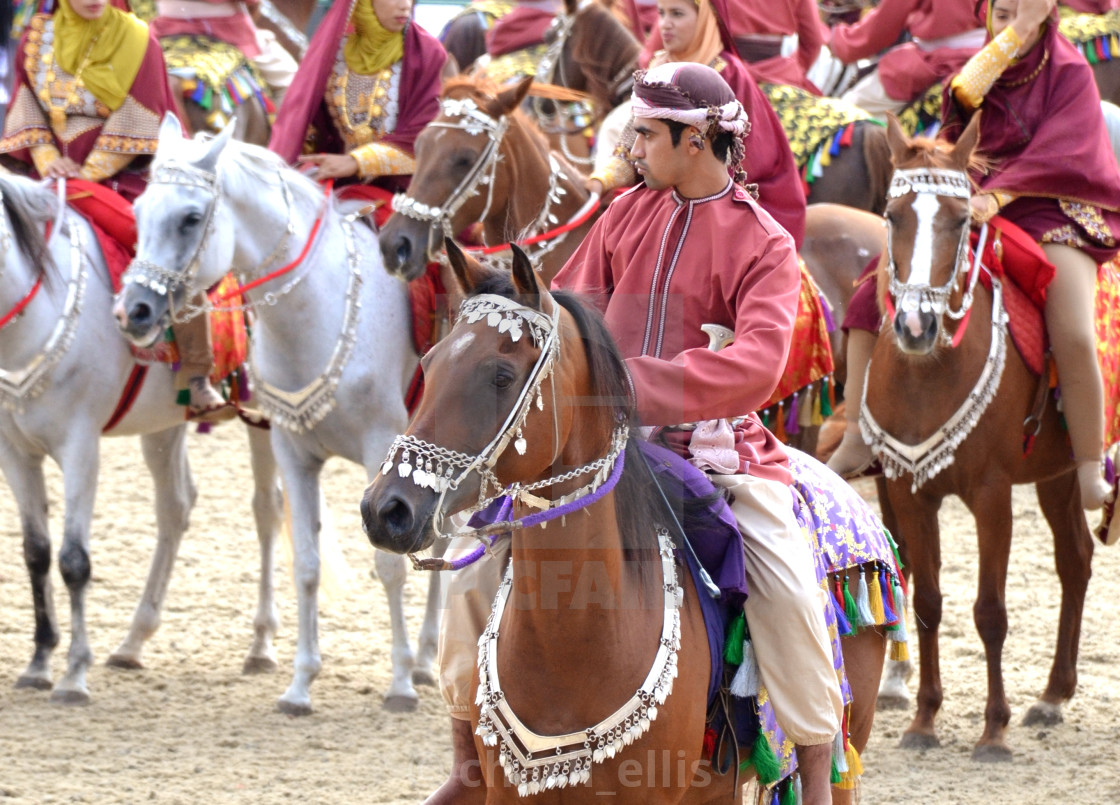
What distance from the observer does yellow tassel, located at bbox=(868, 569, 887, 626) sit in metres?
3.22

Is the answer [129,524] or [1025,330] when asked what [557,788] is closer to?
[1025,330]

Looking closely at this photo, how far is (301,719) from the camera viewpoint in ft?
17.6

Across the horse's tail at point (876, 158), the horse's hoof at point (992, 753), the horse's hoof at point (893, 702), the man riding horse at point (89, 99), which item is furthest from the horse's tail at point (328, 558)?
the horse's tail at point (876, 158)

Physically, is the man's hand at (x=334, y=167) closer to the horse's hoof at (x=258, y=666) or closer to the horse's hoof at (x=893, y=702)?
the horse's hoof at (x=258, y=666)

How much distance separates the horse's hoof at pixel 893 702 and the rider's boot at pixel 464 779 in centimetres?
302

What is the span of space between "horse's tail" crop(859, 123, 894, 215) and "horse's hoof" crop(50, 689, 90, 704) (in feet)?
14.9

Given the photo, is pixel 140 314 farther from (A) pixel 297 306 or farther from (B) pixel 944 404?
(B) pixel 944 404

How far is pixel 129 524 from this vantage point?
8.27 m

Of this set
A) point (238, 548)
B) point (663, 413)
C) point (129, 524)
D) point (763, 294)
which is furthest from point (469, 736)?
point (129, 524)

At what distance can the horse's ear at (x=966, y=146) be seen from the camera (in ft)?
15.3

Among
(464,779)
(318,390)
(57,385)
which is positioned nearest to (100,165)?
(57,385)

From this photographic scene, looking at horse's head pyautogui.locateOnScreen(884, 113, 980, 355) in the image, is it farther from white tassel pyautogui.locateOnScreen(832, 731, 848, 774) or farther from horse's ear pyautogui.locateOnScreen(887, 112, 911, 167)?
white tassel pyautogui.locateOnScreen(832, 731, 848, 774)

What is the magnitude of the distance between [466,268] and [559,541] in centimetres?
52

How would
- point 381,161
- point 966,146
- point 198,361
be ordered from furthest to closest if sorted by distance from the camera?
1. point 381,161
2. point 198,361
3. point 966,146
